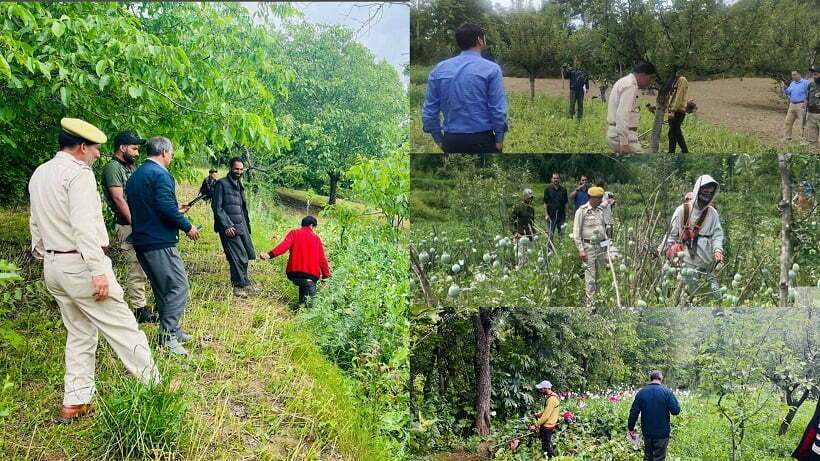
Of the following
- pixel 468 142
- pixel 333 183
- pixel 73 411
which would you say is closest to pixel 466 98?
pixel 468 142

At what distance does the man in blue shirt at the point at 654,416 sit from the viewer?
12.9 ft

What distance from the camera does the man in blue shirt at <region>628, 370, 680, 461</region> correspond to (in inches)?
155

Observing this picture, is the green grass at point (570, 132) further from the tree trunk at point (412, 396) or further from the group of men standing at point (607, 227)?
the tree trunk at point (412, 396)

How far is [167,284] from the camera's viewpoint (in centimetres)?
376

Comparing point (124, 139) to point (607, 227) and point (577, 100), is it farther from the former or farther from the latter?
point (607, 227)

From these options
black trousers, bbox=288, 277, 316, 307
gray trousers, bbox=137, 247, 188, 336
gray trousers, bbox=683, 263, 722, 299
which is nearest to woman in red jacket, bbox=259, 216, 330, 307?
black trousers, bbox=288, 277, 316, 307

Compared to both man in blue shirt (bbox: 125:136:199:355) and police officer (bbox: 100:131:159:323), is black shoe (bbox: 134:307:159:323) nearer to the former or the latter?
→ police officer (bbox: 100:131:159:323)

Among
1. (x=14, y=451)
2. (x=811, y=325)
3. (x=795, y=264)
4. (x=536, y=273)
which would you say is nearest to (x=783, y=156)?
(x=795, y=264)

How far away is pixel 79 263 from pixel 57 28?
48.0 inches

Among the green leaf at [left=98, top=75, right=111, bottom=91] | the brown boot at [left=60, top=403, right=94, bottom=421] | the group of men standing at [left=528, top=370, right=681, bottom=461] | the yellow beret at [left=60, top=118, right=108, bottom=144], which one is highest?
the green leaf at [left=98, top=75, right=111, bottom=91]

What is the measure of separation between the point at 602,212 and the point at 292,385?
1944 millimetres

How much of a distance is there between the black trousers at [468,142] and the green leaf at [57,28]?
2.04 meters

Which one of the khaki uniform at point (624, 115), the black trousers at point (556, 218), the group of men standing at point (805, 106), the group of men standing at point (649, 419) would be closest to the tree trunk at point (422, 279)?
the black trousers at point (556, 218)

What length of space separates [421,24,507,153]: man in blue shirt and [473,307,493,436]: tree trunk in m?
1.13
